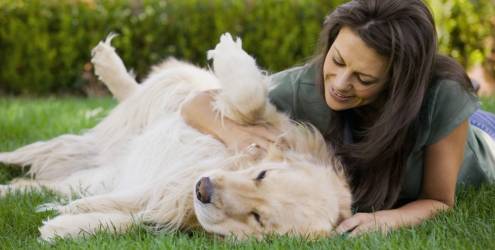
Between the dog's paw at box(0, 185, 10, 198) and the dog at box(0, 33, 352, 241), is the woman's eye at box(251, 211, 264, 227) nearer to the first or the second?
the dog at box(0, 33, 352, 241)

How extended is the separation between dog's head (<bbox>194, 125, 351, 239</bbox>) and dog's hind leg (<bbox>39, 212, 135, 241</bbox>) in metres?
0.39

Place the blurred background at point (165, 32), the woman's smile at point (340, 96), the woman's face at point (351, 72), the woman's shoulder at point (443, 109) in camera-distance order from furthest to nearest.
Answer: the blurred background at point (165, 32), the woman's shoulder at point (443, 109), the woman's smile at point (340, 96), the woman's face at point (351, 72)

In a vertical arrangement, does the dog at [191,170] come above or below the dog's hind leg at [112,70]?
below

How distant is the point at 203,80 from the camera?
403 cm

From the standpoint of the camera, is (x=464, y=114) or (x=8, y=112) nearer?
(x=464, y=114)

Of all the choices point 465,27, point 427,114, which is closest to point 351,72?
point 427,114

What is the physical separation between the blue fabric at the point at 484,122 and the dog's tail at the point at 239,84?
1.60 m

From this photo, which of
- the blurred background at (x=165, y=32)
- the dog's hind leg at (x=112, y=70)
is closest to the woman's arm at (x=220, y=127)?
the dog's hind leg at (x=112, y=70)

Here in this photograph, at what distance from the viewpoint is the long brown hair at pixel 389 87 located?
314 centimetres

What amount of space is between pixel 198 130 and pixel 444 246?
1.32 meters

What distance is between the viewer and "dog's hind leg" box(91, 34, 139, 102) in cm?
448

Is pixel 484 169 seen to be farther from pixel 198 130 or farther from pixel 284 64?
pixel 284 64

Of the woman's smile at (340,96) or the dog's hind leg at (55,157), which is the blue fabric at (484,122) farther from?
the dog's hind leg at (55,157)

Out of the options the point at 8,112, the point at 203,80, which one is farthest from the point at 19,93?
the point at 203,80
